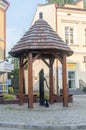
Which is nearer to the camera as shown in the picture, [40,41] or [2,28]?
[40,41]

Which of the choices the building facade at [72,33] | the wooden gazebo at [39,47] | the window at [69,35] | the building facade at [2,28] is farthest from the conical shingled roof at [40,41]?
the window at [69,35]

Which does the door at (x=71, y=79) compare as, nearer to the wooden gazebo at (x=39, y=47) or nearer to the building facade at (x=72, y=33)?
the building facade at (x=72, y=33)

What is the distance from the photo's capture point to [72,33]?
4525 centimetres

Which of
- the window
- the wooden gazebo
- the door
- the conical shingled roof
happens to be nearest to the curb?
the wooden gazebo

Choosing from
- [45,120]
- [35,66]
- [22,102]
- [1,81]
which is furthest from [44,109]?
[35,66]

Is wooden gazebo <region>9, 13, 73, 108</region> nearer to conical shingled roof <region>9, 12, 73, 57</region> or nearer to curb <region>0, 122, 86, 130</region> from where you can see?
conical shingled roof <region>9, 12, 73, 57</region>

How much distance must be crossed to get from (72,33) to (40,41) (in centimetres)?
2476

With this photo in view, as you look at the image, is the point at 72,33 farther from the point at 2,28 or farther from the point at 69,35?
the point at 2,28

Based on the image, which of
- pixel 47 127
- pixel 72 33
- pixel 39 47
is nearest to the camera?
pixel 47 127

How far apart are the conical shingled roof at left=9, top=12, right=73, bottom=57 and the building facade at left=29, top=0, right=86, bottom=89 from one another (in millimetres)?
21936

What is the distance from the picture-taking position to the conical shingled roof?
20.6m

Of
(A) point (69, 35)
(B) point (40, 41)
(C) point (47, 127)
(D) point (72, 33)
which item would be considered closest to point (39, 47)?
(B) point (40, 41)

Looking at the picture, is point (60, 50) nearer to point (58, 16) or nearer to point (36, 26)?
point (36, 26)

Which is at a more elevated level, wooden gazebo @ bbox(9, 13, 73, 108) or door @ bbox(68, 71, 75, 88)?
wooden gazebo @ bbox(9, 13, 73, 108)
